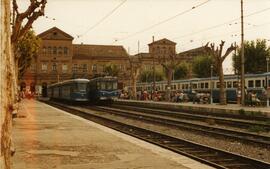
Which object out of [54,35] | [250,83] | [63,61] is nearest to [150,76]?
[63,61]

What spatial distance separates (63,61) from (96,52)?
9.33 metres

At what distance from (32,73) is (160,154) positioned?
104 metres

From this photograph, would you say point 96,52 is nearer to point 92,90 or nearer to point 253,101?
point 92,90

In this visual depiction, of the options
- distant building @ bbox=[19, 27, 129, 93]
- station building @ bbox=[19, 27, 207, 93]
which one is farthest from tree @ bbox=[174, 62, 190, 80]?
distant building @ bbox=[19, 27, 129, 93]

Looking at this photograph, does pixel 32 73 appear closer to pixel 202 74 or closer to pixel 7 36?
pixel 202 74

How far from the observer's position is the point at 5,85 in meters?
4.02

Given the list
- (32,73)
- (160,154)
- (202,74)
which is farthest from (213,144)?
(32,73)

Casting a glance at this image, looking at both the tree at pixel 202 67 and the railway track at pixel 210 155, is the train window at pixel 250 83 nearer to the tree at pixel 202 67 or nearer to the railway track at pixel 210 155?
the railway track at pixel 210 155

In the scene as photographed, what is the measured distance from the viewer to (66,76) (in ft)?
375

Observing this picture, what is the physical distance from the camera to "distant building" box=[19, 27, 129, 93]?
112 metres

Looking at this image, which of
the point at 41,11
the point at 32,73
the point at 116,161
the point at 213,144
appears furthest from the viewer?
the point at 32,73

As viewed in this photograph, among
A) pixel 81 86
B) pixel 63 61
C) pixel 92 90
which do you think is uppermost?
pixel 63 61

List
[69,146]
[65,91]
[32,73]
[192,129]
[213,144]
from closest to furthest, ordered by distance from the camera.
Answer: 1. [69,146]
2. [213,144]
3. [192,129]
4. [65,91]
5. [32,73]

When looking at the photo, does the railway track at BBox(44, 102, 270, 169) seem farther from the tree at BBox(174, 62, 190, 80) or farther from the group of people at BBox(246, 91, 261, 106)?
the tree at BBox(174, 62, 190, 80)
